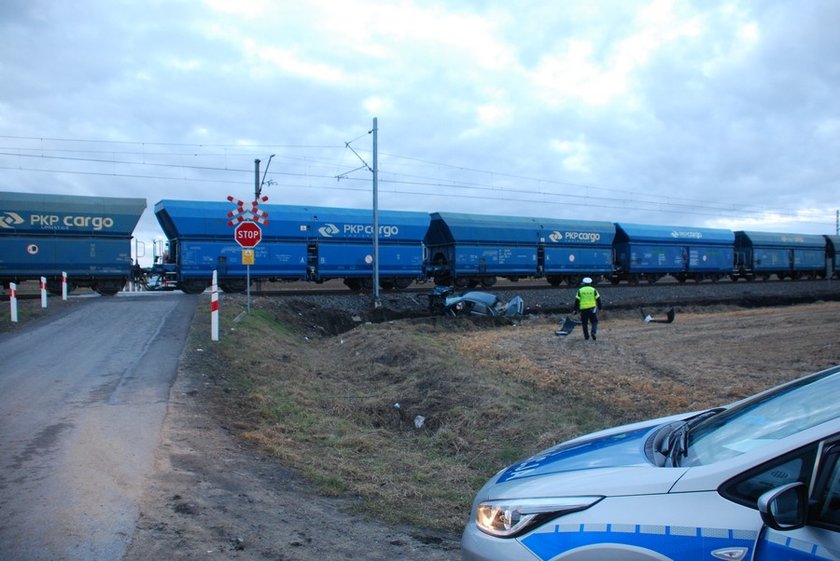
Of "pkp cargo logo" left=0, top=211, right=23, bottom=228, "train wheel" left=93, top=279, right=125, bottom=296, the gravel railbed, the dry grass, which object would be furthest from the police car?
"pkp cargo logo" left=0, top=211, right=23, bottom=228

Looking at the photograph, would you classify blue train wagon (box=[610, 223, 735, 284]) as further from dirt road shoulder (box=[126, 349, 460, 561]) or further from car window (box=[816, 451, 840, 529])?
car window (box=[816, 451, 840, 529])

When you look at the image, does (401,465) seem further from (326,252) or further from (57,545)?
(326,252)

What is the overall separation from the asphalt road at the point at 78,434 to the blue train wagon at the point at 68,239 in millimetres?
11386

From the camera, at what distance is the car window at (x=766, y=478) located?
2.20 meters

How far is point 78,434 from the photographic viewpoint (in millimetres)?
5969

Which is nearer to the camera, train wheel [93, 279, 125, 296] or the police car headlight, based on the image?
the police car headlight

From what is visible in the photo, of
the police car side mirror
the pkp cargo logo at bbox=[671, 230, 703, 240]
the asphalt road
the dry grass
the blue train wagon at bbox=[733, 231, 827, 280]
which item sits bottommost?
the dry grass

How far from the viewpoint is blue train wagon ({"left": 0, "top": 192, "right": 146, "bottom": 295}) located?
22172mm

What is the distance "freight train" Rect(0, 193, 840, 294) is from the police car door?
1343 cm

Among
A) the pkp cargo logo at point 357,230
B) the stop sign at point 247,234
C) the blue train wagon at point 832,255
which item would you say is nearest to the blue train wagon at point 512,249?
the pkp cargo logo at point 357,230

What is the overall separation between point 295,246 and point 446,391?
56.8 feet

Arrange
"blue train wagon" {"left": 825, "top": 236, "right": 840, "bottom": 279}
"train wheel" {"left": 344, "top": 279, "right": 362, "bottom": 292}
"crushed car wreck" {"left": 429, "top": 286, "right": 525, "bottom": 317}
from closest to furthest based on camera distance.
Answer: "crushed car wreck" {"left": 429, "top": 286, "right": 525, "bottom": 317}
"train wheel" {"left": 344, "top": 279, "right": 362, "bottom": 292}
"blue train wagon" {"left": 825, "top": 236, "right": 840, "bottom": 279}

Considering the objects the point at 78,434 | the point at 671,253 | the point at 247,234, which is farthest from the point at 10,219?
the point at 671,253

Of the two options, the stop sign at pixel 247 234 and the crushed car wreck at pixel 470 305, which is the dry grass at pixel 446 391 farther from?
the crushed car wreck at pixel 470 305
